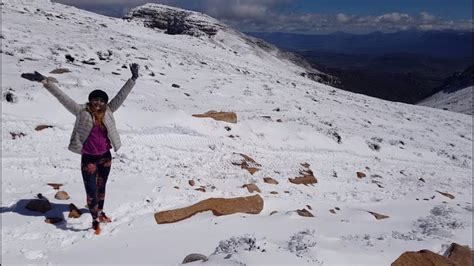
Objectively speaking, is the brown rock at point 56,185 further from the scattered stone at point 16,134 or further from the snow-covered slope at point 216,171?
the scattered stone at point 16,134

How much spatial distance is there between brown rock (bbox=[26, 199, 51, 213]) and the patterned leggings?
124cm

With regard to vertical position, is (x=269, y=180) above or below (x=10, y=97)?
below

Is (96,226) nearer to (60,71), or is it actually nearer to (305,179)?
(305,179)

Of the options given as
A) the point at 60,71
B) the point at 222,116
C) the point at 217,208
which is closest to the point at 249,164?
the point at 222,116

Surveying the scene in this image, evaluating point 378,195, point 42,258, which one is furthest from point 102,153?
point 378,195

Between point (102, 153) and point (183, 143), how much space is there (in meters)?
6.39

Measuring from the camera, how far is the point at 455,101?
2707 inches

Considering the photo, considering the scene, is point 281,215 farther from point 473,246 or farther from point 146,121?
point 146,121

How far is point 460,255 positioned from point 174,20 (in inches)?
3093

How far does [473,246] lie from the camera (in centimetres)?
813

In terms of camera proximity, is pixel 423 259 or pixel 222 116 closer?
pixel 423 259

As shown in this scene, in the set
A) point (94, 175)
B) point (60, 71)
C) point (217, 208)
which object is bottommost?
point (217, 208)

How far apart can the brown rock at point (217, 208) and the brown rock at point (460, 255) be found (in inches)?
141

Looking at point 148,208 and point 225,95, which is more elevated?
point 225,95
